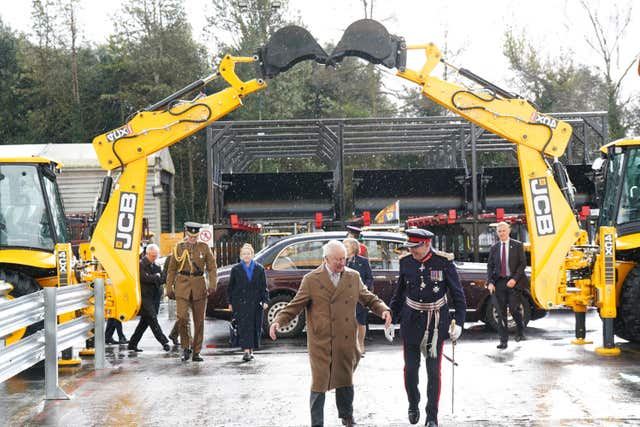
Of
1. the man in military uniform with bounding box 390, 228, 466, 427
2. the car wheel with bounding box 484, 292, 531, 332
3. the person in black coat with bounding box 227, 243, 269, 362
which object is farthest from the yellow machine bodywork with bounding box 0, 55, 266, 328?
the man in military uniform with bounding box 390, 228, 466, 427

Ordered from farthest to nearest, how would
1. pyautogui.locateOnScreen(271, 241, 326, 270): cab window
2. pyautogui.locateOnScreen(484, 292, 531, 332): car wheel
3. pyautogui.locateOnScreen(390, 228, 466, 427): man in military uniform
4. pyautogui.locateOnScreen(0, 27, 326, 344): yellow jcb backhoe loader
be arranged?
pyautogui.locateOnScreen(271, 241, 326, 270): cab window < pyautogui.locateOnScreen(484, 292, 531, 332): car wheel < pyautogui.locateOnScreen(0, 27, 326, 344): yellow jcb backhoe loader < pyautogui.locateOnScreen(390, 228, 466, 427): man in military uniform

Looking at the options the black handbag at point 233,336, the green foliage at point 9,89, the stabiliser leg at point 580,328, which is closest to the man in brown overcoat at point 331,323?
the black handbag at point 233,336

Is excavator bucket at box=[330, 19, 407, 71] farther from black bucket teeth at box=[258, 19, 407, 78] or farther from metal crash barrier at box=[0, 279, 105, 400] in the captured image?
metal crash barrier at box=[0, 279, 105, 400]

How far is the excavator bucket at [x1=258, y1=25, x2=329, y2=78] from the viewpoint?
1260 cm

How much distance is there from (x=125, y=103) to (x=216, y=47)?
19.7ft

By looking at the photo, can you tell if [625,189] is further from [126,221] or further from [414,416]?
[126,221]

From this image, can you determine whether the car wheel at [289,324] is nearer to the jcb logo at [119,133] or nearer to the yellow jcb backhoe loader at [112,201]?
the yellow jcb backhoe loader at [112,201]

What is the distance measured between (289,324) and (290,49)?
14.5 feet

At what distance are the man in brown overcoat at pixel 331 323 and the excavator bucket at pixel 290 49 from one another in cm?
559

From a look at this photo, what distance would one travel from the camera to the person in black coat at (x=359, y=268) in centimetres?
1172

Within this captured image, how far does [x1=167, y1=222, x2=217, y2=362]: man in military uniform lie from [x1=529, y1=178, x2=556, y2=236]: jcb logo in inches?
180

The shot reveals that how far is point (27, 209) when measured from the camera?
1230 cm

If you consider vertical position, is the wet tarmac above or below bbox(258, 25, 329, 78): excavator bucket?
below

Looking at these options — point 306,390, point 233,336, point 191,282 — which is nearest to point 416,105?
point 233,336
